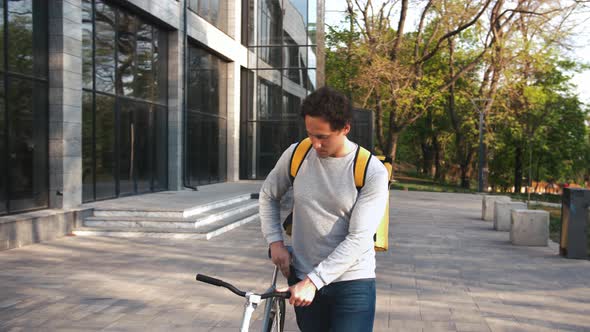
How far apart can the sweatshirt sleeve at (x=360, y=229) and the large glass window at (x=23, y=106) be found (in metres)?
9.79

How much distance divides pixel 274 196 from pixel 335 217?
0.39 meters

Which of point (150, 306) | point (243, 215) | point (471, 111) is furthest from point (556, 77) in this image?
point (150, 306)

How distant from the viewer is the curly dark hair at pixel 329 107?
2.54 m

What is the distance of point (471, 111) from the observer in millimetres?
37625

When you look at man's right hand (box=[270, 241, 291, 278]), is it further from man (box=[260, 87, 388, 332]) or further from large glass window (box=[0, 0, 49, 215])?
large glass window (box=[0, 0, 49, 215])

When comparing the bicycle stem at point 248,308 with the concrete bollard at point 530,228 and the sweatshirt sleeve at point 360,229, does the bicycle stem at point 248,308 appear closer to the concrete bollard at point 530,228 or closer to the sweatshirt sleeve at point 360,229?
the sweatshirt sleeve at point 360,229

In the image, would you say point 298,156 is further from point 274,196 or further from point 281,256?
point 281,256

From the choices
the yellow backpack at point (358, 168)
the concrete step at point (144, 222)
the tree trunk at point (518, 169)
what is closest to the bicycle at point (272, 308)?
the yellow backpack at point (358, 168)

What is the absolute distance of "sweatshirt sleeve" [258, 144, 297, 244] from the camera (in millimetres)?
2916

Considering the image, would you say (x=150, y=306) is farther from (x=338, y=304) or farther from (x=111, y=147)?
(x=111, y=147)

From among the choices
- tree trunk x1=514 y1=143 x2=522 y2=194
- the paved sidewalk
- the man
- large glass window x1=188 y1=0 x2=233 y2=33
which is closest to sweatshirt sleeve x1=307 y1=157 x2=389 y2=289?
the man

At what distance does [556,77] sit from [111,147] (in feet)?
109

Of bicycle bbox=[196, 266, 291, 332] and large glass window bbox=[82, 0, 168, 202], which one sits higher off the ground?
large glass window bbox=[82, 0, 168, 202]

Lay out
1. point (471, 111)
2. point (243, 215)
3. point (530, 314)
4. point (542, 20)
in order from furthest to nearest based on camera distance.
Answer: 1. point (471, 111)
2. point (542, 20)
3. point (243, 215)
4. point (530, 314)
